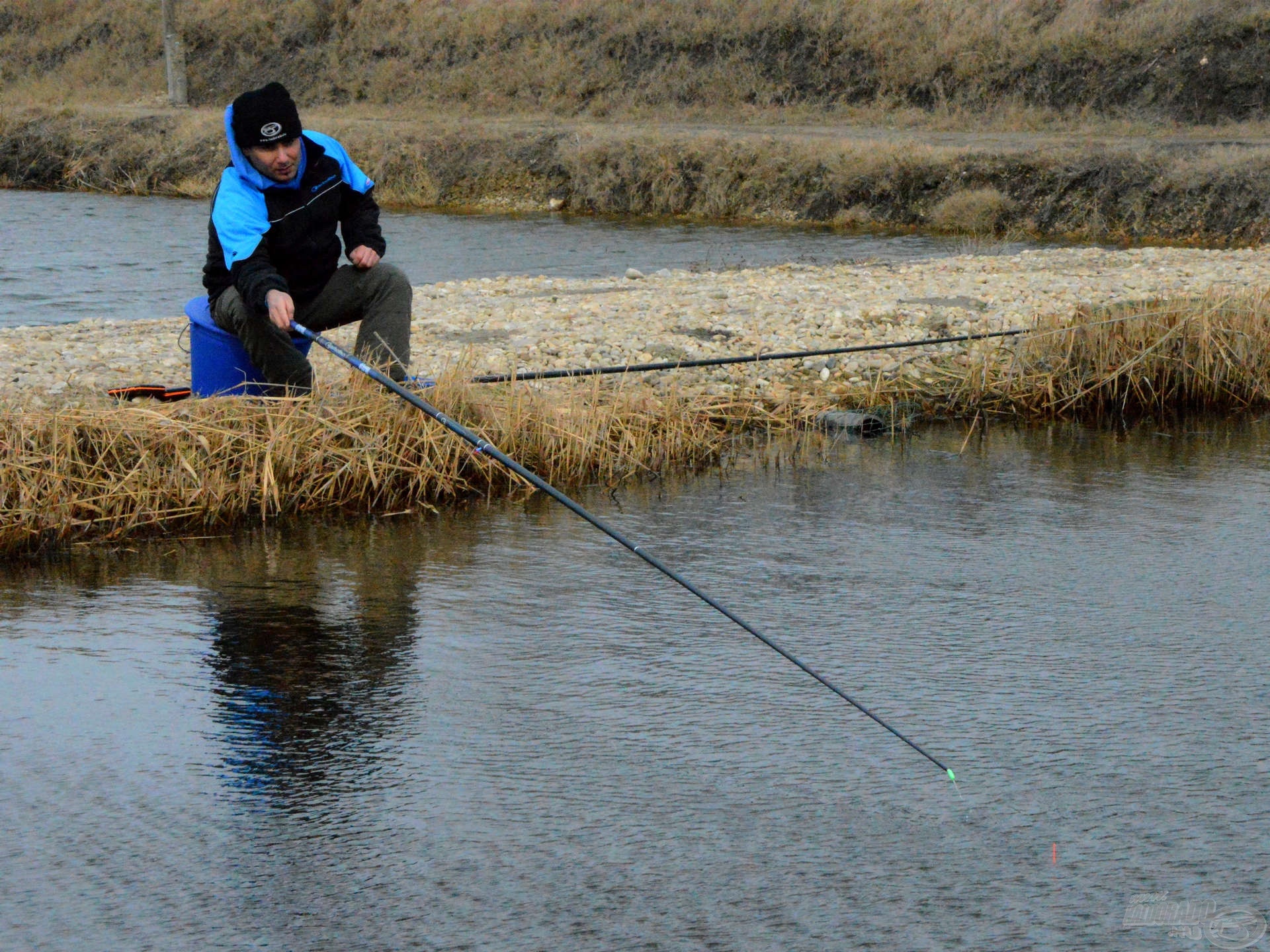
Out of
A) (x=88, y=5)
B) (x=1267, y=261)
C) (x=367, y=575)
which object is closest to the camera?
(x=367, y=575)

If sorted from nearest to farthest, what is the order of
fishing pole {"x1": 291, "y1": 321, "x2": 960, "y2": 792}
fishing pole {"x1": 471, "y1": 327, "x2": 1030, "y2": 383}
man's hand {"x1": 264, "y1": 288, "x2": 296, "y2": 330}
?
fishing pole {"x1": 291, "y1": 321, "x2": 960, "y2": 792} → man's hand {"x1": 264, "y1": 288, "x2": 296, "y2": 330} → fishing pole {"x1": 471, "y1": 327, "x2": 1030, "y2": 383}

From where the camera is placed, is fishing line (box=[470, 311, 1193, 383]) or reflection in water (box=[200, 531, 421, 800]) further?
fishing line (box=[470, 311, 1193, 383])

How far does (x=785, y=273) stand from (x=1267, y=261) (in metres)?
4.29

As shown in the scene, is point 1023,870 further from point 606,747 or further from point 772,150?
point 772,150

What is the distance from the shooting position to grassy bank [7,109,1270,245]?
18.4m

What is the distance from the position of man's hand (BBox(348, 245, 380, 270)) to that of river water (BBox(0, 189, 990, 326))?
7.02m

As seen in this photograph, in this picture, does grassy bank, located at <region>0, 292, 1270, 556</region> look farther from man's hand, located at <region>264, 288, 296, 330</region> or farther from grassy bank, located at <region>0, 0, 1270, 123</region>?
grassy bank, located at <region>0, 0, 1270, 123</region>

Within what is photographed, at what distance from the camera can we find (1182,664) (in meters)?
4.57

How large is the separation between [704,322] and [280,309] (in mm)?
4747

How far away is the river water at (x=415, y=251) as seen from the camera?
1431 centimetres

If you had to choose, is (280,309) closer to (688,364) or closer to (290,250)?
(290,250)

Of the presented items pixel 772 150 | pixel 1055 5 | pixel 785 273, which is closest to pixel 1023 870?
pixel 785 273

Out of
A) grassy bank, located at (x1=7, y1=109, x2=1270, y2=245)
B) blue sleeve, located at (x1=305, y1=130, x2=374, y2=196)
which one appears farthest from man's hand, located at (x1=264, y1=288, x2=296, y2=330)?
grassy bank, located at (x1=7, y1=109, x2=1270, y2=245)

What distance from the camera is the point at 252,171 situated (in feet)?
19.8
